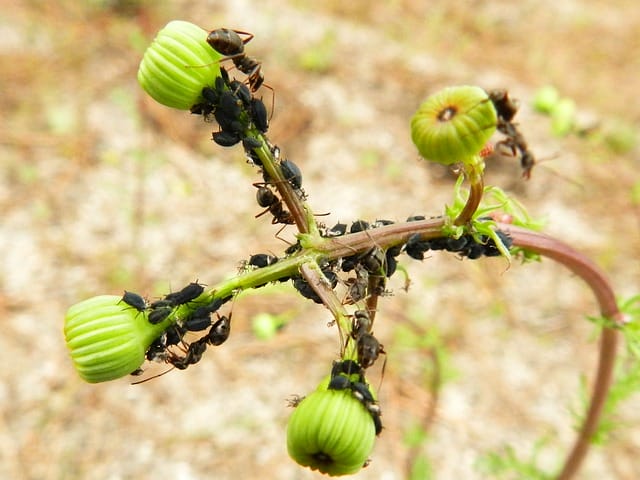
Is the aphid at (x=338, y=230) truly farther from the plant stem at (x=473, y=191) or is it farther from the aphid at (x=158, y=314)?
the aphid at (x=158, y=314)

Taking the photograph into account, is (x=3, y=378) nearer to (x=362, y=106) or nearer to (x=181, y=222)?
(x=181, y=222)

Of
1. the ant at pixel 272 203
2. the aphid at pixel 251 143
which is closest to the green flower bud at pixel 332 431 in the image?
the ant at pixel 272 203

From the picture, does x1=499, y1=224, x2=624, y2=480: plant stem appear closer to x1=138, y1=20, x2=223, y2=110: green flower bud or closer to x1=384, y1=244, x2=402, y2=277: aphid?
x1=384, y1=244, x2=402, y2=277: aphid

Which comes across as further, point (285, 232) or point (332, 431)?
point (285, 232)

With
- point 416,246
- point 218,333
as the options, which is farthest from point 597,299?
point 218,333

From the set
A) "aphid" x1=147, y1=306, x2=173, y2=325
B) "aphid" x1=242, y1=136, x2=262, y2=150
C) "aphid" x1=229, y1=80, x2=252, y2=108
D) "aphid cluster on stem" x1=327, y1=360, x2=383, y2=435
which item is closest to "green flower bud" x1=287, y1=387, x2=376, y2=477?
"aphid cluster on stem" x1=327, y1=360, x2=383, y2=435

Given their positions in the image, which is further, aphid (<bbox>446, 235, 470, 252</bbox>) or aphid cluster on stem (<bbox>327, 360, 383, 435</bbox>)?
aphid (<bbox>446, 235, 470, 252</bbox>)

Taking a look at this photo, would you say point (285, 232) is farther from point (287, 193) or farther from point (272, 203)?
point (287, 193)
